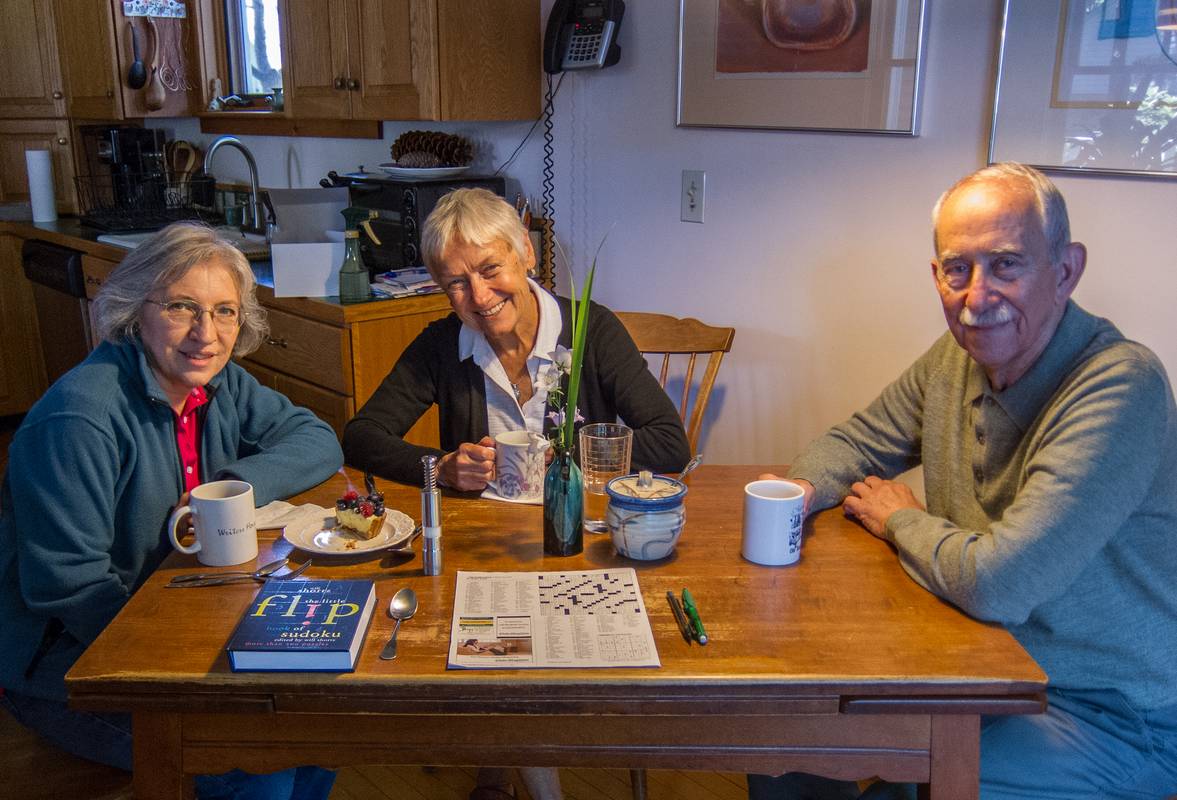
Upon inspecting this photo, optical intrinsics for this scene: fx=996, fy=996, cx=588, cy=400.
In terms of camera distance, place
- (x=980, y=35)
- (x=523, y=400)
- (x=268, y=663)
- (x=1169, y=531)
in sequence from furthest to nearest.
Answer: (x=980, y=35), (x=523, y=400), (x=1169, y=531), (x=268, y=663)

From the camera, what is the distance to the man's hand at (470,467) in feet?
5.38

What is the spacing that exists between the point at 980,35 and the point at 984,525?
1.17m

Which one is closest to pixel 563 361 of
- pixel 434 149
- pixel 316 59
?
pixel 434 149

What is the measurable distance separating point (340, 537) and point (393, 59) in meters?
1.96

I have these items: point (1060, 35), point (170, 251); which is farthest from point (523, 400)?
point (1060, 35)

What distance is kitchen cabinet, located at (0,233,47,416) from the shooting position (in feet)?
14.8

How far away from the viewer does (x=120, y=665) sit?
114cm

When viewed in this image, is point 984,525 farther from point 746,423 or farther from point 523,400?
point 746,423

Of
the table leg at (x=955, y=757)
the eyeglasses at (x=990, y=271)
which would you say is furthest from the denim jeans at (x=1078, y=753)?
the eyeglasses at (x=990, y=271)

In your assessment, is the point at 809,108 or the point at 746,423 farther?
the point at 746,423

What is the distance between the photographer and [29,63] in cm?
459

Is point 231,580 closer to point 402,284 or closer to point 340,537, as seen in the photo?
point 340,537

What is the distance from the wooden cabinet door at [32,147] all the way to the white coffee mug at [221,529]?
4009 mm

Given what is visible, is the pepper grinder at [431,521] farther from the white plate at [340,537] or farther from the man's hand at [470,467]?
the man's hand at [470,467]
